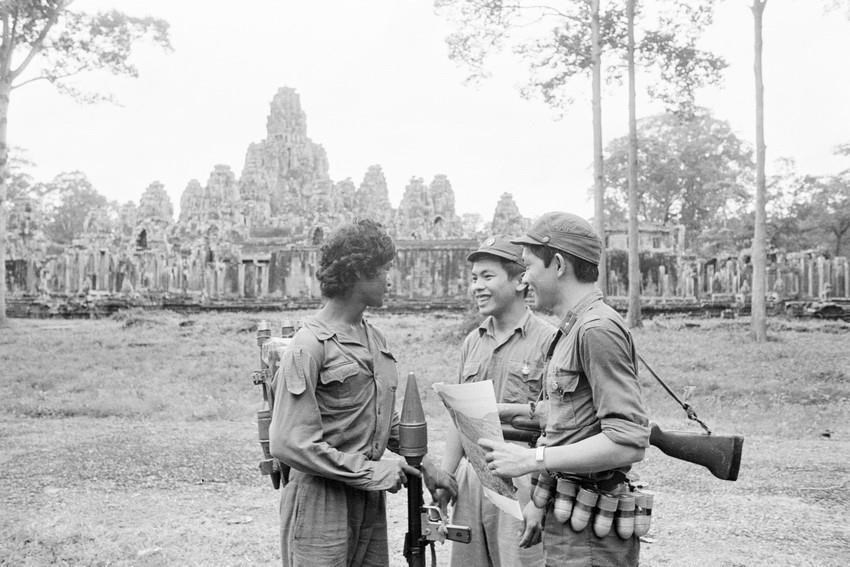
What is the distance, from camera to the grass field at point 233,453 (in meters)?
5.01

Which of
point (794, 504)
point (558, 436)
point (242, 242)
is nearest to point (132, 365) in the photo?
point (794, 504)

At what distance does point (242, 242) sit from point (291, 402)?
136 ft

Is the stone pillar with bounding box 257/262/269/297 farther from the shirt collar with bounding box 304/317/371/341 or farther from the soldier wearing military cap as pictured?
the shirt collar with bounding box 304/317/371/341

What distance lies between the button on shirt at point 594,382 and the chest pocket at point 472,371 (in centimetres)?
102

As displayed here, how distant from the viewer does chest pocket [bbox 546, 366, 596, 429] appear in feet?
7.77

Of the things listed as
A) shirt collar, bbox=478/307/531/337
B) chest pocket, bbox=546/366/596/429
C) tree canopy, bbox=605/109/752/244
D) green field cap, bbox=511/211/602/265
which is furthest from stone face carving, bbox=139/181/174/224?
chest pocket, bbox=546/366/596/429

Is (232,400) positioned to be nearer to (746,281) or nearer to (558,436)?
(558,436)

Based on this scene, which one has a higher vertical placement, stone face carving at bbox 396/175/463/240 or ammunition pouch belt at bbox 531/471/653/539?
stone face carving at bbox 396/175/463/240

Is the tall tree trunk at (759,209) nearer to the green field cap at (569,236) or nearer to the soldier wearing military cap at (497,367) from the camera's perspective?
the soldier wearing military cap at (497,367)

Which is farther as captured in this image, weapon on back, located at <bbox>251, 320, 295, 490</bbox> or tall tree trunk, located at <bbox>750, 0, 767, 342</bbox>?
tall tree trunk, located at <bbox>750, 0, 767, 342</bbox>

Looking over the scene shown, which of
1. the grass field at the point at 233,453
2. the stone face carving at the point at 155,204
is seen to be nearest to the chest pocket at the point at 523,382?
the grass field at the point at 233,453

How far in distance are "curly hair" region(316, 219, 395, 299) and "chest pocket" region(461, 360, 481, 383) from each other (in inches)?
40.4

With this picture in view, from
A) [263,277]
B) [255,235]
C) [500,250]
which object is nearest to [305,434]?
[500,250]

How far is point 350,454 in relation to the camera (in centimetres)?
256
